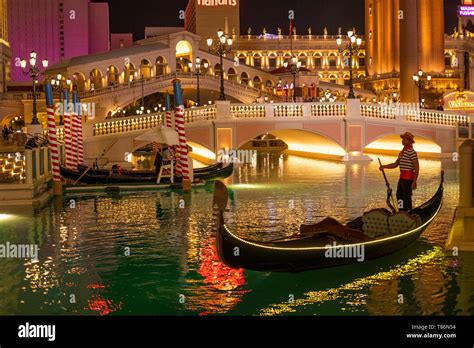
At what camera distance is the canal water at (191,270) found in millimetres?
9336

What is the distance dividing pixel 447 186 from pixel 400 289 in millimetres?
12992

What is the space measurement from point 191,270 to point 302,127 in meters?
21.4

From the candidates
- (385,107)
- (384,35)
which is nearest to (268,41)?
(384,35)

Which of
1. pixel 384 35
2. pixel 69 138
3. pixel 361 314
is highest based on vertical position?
pixel 384 35

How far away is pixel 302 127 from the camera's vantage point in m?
32.1

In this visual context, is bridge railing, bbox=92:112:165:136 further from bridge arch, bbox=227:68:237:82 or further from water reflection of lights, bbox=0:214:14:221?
bridge arch, bbox=227:68:237:82

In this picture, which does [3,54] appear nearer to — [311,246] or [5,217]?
[5,217]

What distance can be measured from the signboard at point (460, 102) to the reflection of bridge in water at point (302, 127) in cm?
49

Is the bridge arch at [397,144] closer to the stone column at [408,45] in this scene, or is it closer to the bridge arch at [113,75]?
the stone column at [408,45]

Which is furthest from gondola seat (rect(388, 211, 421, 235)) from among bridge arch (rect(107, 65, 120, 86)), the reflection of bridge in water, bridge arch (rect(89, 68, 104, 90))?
bridge arch (rect(107, 65, 120, 86))

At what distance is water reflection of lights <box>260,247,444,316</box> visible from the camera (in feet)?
30.2
